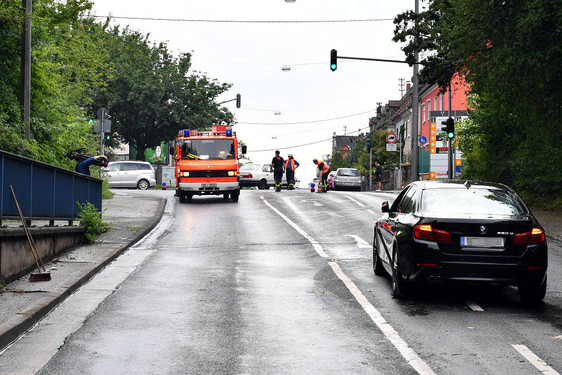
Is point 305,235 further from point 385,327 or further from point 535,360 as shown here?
point 535,360

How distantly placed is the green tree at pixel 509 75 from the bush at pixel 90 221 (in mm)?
9968

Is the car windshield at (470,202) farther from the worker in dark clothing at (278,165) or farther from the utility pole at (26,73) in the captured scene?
the worker in dark clothing at (278,165)

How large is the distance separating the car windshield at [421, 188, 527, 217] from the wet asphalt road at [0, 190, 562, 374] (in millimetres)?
1136

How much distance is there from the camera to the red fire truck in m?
29.2

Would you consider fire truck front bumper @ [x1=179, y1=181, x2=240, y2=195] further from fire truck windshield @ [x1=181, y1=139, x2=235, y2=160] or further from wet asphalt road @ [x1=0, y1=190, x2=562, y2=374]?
wet asphalt road @ [x1=0, y1=190, x2=562, y2=374]

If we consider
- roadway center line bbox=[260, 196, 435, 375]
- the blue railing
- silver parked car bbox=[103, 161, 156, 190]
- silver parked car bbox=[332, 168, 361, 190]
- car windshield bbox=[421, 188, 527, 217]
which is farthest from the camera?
silver parked car bbox=[332, 168, 361, 190]

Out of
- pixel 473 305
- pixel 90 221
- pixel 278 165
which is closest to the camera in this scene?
pixel 473 305

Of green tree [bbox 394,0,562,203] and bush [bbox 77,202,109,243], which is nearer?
bush [bbox 77,202,109,243]

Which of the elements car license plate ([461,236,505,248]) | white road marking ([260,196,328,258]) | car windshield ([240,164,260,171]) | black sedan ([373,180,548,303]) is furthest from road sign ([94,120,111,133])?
car windshield ([240,164,260,171])

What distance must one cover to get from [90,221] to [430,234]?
28.5ft

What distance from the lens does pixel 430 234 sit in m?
9.16

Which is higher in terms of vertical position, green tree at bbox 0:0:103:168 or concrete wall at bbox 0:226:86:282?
green tree at bbox 0:0:103:168

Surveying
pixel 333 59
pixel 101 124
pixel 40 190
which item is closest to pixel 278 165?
pixel 333 59

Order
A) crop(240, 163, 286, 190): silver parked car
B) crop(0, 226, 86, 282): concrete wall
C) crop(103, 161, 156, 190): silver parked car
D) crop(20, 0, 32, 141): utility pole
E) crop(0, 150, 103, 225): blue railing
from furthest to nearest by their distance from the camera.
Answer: crop(240, 163, 286, 190): silver parked car < crop(103, 161, 156, 190): silver parked car < crop(20, 0, 32, 141): utility pole < crop(0, 150, 103, 225): blue railing < crop(0, 226, 86, 282): concrete wall
